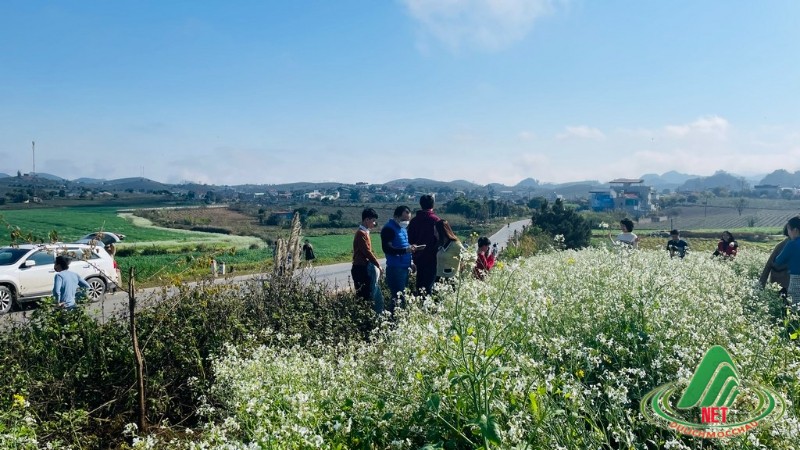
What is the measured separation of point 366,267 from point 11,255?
36.8 ft

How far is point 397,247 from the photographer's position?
8.23 metres

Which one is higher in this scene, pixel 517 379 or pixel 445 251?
pixel 445 251

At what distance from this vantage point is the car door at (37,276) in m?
14.0

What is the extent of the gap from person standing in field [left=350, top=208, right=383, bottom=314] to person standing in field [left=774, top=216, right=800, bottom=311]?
5.41 m

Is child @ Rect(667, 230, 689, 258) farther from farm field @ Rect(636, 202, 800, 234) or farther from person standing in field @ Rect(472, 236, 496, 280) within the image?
farm field @ Rect(636, 202, 800, 234)

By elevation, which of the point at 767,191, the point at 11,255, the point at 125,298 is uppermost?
the point at 767,191

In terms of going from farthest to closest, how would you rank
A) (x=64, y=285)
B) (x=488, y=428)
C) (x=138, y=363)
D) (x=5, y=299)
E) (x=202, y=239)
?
(x=202, y=239), (x=5, y=299), (x=64, y=285), (x=138, y=363), (x=488, y=428)

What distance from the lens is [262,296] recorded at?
769 centimetres

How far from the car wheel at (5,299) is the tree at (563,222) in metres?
28.0

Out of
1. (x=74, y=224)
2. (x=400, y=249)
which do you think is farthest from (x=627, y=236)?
(x=74, y=224)

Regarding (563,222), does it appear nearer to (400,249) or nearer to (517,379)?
(400,249)

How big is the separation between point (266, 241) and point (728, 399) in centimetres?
4756

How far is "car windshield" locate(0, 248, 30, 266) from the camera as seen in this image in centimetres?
1410

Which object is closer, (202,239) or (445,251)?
(445,251)
